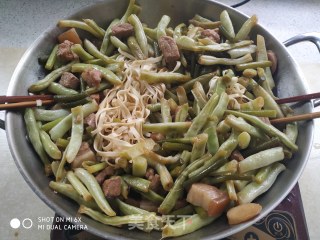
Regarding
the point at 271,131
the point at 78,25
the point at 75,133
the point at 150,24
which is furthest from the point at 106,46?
the point at 271,131

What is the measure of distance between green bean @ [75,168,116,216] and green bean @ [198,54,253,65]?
801mm

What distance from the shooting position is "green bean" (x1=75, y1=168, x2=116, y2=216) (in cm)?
137

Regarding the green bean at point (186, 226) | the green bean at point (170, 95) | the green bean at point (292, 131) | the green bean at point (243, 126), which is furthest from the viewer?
the green bean at point (170, 95)

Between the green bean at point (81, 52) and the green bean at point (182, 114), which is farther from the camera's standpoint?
the green bean at point (81, 52)

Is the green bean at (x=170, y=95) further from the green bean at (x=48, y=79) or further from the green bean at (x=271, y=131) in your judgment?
the green bean at (x=48, y=79)

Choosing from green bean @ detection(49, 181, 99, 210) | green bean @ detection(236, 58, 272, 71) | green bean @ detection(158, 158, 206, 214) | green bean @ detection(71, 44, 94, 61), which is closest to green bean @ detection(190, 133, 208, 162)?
green bean @ detection(158, 158, 206, 214)

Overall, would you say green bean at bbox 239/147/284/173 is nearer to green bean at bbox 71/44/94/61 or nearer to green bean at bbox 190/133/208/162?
green bean at bbox 190/133/208/162

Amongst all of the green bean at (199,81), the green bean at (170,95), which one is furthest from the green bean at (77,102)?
the green bean at (199,81)

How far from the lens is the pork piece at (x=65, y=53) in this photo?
181 centimetres

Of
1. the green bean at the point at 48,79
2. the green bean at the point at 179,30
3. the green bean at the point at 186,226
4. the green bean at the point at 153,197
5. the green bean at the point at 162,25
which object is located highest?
the green bean at the point at 162,25

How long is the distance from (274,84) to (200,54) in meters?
0.44

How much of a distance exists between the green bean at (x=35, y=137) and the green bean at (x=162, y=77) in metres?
0.54

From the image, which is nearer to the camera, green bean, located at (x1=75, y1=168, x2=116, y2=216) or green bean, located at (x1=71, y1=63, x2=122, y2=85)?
green bean, located at (x1=75, y1=168, x2=116, y2=216)

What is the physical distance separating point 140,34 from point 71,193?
3.06 ft
